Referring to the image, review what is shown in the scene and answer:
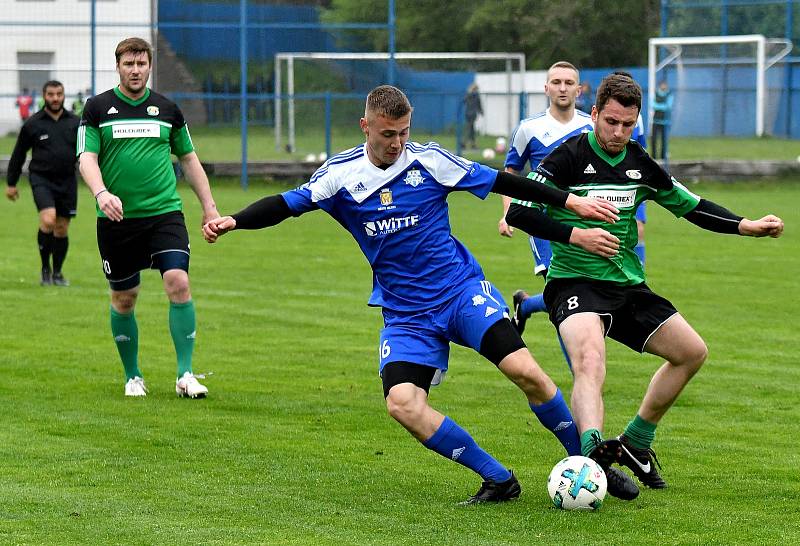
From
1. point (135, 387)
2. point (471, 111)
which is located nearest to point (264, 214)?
point (135, 387)

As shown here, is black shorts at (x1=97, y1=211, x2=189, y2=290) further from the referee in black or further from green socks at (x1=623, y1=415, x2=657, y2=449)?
the referee in black

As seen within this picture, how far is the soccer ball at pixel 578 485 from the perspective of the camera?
238 inches

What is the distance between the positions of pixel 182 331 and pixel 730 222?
395 centimetres

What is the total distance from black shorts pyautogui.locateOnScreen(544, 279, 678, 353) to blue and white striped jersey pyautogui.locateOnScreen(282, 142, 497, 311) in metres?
0.56

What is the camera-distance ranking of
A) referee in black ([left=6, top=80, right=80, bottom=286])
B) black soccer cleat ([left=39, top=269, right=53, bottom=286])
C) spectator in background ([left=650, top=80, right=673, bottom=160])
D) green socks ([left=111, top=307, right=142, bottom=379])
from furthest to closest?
1. spectator in background ([left=650, top=80, right=673, bottom=160])
2. black soccer cleat ([left=39, top=269, right=53, bottom=286])
3. referee in black ([left=6, top=80, right=80, bottom=286])
4. green socks ([left=111, top=307, right=142, bottom=379])

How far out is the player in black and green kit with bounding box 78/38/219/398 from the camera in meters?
9.15

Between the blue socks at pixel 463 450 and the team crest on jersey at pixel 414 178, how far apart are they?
1.10 meters

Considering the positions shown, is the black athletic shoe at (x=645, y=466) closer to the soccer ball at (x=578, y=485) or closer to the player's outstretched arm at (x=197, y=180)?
the soccer ball at (x=578, y=485)

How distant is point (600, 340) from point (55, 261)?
996 centimetres

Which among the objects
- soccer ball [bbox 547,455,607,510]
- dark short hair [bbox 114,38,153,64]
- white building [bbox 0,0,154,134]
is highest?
white building [bbox 0,0,154,134]

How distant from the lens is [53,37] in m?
31.2

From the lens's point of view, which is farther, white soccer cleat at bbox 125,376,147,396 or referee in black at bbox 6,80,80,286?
referee in black at bbox 6,80,80,286

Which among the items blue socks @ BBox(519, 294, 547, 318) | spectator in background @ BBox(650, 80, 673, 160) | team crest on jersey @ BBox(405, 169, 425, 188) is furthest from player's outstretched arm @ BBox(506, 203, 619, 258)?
spectator in background @ BBox(650, 80, 673, 160)

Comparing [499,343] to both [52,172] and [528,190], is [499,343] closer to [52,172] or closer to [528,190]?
[528,190]
